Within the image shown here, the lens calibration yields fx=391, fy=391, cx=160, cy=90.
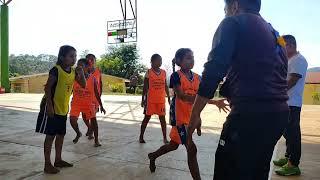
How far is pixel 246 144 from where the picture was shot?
2.26 meters

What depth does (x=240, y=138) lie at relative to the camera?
2.26 metres

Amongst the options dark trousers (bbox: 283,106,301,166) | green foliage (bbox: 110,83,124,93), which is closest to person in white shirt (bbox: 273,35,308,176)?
dark trousers (bbox: 283,106,301,166)

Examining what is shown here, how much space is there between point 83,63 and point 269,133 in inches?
201

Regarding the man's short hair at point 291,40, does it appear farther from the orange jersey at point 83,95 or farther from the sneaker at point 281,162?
the orange jersey at point 83,95

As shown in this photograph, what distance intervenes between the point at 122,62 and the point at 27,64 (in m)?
65.4

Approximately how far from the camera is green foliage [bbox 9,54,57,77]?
356 ft

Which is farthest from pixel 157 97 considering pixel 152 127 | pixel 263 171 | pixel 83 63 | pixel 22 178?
pixel 263 171

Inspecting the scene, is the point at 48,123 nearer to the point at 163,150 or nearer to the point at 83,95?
the point at 163,150

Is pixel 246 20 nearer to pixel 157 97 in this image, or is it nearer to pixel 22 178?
pixel 22 178

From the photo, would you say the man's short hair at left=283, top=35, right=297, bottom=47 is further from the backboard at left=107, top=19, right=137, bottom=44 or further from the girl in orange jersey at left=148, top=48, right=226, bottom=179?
the backboard at left=107, top=19, right=137, bottom=44

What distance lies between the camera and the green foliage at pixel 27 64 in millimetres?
108463

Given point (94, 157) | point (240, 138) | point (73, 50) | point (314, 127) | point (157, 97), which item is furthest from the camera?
point (314, 127)

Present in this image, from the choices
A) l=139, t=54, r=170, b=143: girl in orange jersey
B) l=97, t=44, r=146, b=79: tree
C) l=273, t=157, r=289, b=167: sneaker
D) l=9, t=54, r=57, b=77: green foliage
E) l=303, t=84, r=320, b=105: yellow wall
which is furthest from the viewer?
l=9, t=54, r=57, b=77: green foliage

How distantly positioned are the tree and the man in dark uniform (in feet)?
217
